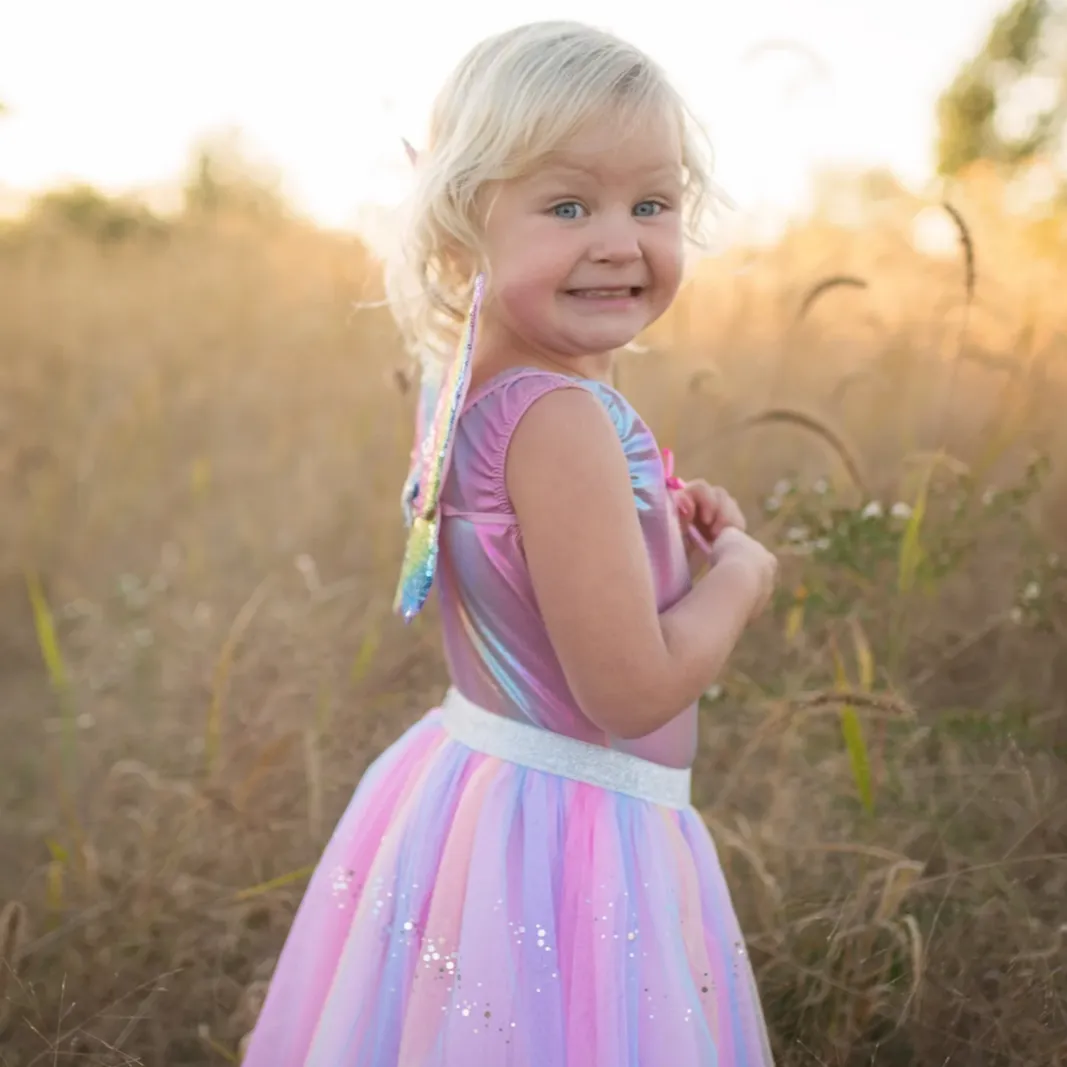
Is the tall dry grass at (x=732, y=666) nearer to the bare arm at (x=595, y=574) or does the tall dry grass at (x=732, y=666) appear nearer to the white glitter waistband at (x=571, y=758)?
the white glitter waistband at (x=571, y=758)

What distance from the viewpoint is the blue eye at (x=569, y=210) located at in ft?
3.27

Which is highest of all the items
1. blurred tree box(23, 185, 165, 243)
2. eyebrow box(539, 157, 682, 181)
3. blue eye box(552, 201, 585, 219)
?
blurred tree box(23, 185, 165, 243)

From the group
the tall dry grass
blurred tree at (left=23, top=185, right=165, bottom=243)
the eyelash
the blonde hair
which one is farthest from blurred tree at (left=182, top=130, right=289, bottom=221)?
the eyelash

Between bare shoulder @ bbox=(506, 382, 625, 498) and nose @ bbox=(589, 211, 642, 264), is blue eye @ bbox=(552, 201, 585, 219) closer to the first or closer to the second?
nose @ bbox=(589, 211, 642, 264)

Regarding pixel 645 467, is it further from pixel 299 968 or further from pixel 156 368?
pixel 156 368

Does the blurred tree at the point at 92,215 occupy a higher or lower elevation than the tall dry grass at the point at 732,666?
A: higher

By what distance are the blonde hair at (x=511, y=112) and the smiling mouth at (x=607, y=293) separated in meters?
0.11

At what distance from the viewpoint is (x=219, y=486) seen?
3.40 metres

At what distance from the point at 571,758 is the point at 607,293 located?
418 millimetres

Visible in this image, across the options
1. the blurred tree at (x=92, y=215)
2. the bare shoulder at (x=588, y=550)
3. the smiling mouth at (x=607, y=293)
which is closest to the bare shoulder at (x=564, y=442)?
the bare shoulder at (x=588, y=550)

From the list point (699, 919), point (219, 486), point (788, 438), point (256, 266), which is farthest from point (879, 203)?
point (256, 266)

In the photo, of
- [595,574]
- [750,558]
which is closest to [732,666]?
[750,558]

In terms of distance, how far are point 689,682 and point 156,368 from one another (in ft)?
10.7

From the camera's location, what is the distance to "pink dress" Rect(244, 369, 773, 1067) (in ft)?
3.24
